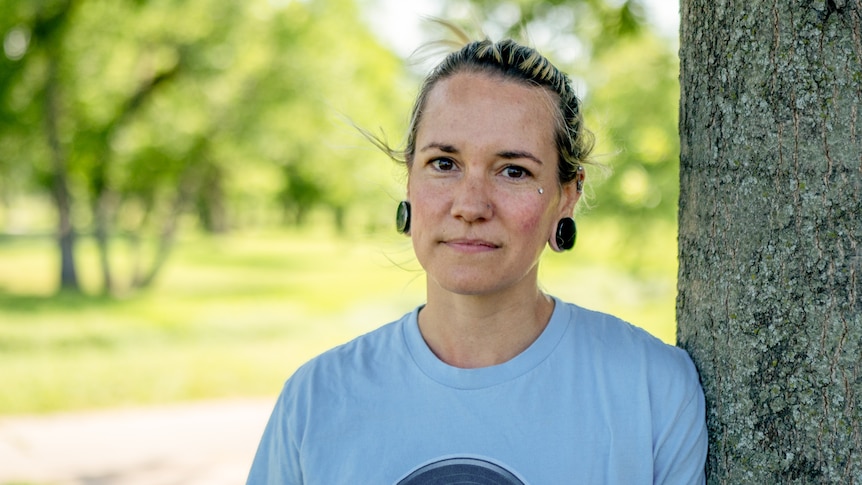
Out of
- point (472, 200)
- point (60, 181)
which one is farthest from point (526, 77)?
point (60, 181)

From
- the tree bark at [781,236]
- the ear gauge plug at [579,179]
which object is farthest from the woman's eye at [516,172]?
the tree bark at [781,236]

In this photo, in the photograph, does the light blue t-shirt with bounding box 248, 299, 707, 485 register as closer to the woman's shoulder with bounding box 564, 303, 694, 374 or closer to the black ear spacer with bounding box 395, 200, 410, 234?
the woman's shoulder with bounding box 564, 303, 694, 374

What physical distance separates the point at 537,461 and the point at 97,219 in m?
16.2

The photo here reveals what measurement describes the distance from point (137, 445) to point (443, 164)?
20.3 ft

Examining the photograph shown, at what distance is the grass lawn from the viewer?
9.12 m

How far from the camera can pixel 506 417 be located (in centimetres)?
168

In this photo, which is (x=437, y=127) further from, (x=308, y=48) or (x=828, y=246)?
(x=308, y=48)

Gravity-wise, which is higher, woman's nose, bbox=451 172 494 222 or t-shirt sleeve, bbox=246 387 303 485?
woman's nose, bbox=451 172 494 222

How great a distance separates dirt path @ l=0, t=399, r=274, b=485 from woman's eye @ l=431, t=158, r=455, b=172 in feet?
16.4

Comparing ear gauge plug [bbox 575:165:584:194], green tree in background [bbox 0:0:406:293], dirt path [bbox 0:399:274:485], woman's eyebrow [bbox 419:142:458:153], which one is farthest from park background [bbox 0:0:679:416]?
woman's eyebrow [bbox 419:142:458:153]

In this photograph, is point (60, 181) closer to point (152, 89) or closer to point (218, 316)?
point (152, 89)

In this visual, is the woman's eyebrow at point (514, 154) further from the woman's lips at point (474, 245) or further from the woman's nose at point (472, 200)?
the woman's lips at point (474, 245)

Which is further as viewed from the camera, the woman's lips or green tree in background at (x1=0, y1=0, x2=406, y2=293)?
green tree in background at (x1=0, y1=0, x2=406, y2=293)

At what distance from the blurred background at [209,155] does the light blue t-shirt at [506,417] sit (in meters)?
4.25
